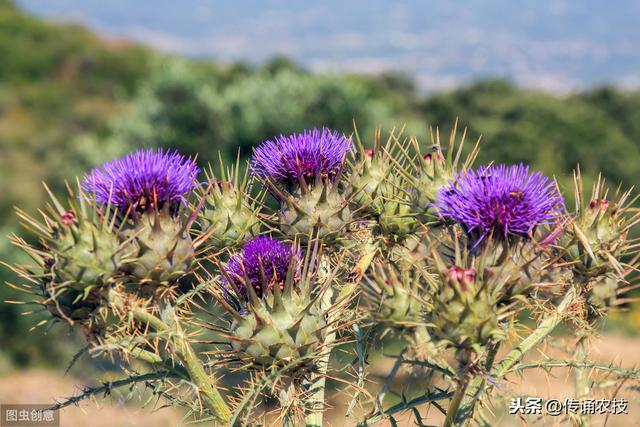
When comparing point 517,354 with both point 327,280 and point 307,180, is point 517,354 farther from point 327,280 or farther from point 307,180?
point 307,180

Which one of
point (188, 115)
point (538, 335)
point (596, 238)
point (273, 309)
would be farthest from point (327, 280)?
point (188, 115)

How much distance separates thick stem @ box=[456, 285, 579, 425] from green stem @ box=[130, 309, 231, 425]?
1190 mm

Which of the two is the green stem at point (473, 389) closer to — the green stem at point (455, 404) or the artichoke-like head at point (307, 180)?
the green stem at point (455, 404)

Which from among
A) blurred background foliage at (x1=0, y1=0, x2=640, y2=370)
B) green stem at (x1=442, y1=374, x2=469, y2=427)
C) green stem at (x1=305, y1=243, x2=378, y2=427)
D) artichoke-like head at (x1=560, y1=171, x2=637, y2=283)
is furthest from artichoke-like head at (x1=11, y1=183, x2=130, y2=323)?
blurred background foliage at (x1=0, y1=0, x2=640, y2=370)

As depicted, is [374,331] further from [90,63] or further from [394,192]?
[90,63]

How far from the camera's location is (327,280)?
3.53 metres

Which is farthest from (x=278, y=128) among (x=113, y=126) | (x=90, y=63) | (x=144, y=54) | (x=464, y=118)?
(x=144, y=54)

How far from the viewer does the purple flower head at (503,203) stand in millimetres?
3500

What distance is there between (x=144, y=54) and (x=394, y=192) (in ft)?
219

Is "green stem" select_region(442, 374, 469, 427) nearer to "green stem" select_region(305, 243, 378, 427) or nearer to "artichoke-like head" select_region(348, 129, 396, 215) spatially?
"green stem" select_region(305, 243, 378, 427)

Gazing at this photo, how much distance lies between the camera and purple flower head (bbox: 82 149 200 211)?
375cm

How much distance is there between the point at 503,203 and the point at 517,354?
0.76m

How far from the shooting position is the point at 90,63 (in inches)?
2349

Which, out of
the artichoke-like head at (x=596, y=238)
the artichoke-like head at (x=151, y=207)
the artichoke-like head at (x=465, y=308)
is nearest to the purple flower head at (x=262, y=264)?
the artichoke-like head at (x=151, y=207)
